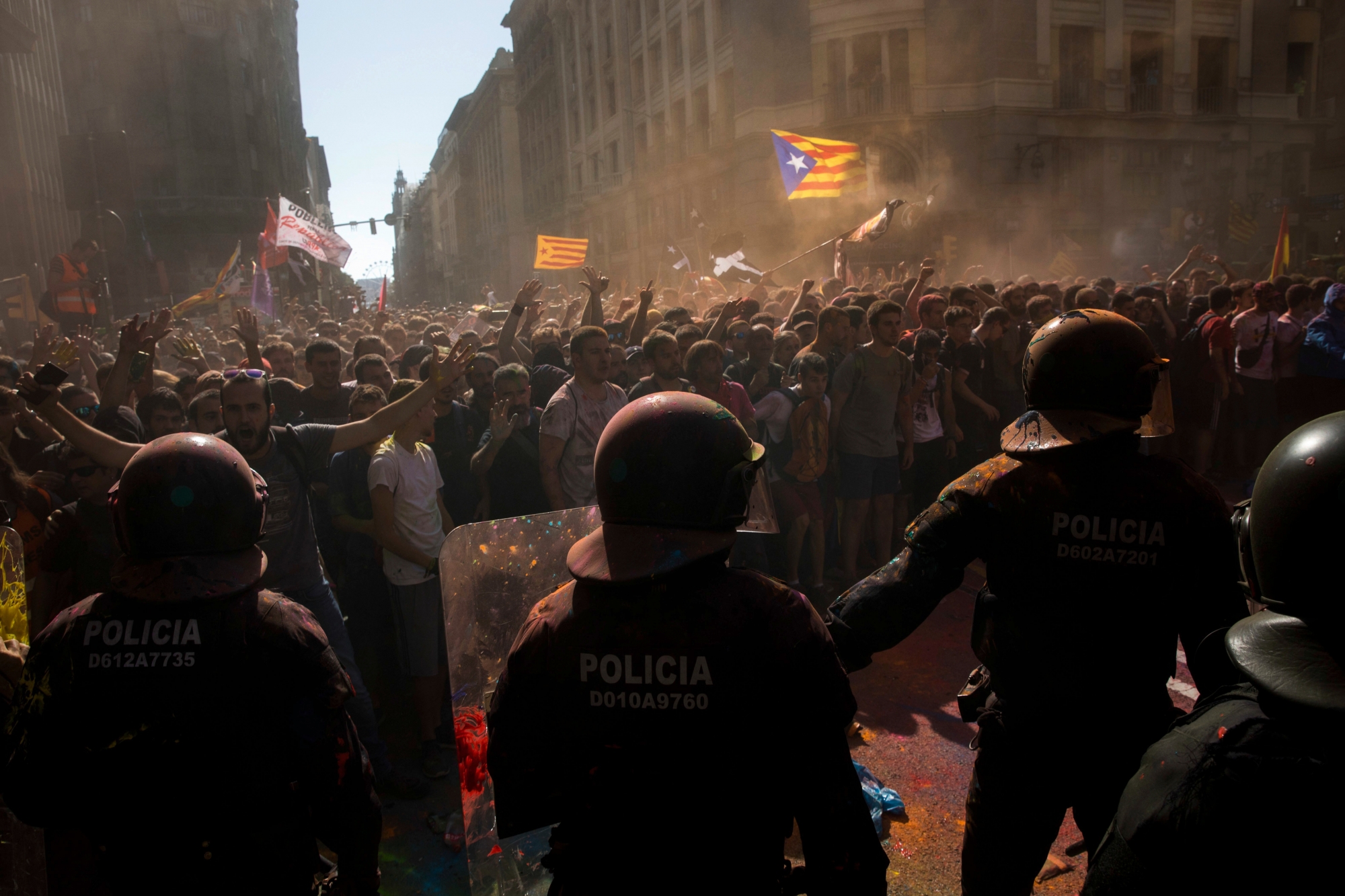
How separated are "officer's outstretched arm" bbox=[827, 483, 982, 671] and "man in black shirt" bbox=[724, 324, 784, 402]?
384 cm

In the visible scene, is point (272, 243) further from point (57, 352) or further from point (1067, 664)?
point (1067, 664)

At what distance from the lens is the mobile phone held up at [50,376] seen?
10.6 ft

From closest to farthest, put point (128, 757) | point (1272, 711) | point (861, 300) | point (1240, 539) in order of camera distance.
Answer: point (1272, 711) < point (1240, 539) < point (128, 757) < point (861, 300)

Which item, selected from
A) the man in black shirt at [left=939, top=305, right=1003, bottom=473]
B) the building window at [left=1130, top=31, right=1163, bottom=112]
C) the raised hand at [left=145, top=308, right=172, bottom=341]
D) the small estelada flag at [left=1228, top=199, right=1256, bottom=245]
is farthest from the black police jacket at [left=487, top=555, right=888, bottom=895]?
the building window at [left=1130, top=31, right=1163, bottom=112]

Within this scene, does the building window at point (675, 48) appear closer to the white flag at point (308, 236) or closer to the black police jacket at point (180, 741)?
the white flag at point (308, 236)

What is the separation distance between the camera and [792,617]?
153 cm

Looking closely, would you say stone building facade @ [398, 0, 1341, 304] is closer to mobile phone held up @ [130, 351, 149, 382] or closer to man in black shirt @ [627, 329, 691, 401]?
man in black shirt @ [627, 329, 691, 401]

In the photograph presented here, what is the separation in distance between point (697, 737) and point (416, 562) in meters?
2.86

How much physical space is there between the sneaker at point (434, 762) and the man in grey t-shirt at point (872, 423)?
3.45 meters

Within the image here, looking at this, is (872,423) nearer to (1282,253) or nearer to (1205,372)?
(1205,372)

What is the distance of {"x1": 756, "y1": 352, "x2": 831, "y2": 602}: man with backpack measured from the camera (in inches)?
236

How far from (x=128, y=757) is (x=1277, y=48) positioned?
1553 inches

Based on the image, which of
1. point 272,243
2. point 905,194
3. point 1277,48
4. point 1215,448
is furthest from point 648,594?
point 1277,48

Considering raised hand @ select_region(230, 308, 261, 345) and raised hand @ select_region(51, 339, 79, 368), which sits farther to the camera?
raised hand @ select_region(230, 308, 261, 345)
